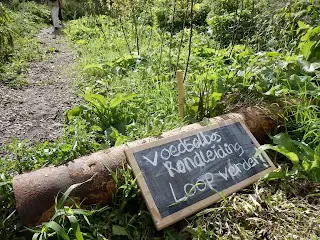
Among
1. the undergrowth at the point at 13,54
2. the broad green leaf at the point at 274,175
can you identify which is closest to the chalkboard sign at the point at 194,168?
the broad green leaf at the point at 274,175

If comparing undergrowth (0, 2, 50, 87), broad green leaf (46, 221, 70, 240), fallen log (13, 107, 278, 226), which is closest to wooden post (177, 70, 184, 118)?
fallen log (13, 107, 278, 226)

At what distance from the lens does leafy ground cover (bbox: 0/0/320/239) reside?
1.43 meters

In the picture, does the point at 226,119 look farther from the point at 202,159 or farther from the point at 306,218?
the point at 306,218

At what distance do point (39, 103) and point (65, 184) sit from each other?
5.45ft

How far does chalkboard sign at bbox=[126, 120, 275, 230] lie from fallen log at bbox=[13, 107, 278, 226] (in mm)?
132

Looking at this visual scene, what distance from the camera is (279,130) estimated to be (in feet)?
7.06

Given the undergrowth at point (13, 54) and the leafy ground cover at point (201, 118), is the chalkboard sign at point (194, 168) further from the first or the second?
the undergrowth at point (13, 54)

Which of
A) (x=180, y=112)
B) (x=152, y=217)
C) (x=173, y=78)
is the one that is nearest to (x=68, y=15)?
(x=173, y=78)

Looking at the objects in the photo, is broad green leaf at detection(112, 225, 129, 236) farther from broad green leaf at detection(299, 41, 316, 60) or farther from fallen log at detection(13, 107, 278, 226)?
broad green leaf at detection(299, 41, 316, 60)

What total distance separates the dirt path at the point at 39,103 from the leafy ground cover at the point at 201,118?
6.8 inches

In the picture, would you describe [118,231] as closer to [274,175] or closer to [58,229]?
[58,229]

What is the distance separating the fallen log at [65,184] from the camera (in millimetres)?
1320

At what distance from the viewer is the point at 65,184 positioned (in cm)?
140

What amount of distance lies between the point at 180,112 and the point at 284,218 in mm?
963
